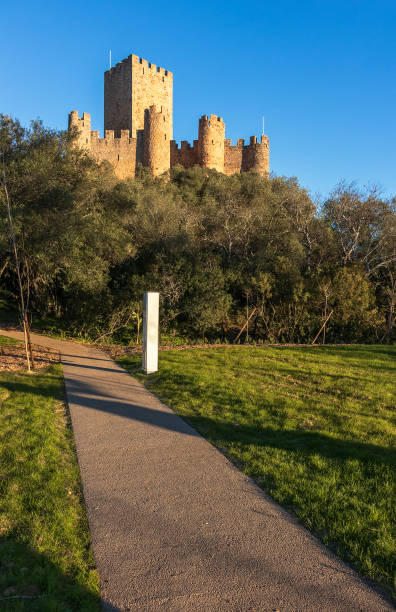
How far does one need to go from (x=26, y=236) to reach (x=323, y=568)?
9838 mm

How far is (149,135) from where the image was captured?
1204 inches

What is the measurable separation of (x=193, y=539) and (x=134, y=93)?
3570 cm

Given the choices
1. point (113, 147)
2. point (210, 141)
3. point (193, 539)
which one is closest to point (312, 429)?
point (193, 539)

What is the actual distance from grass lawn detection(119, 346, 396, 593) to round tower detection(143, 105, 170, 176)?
23.8 meters

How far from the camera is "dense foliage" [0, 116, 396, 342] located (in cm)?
1105

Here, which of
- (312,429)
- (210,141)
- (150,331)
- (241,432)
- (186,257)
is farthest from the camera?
(210,141)

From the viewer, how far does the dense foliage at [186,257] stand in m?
11.1

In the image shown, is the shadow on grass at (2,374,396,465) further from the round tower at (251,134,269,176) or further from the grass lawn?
the round tower at (251,134,269,176)

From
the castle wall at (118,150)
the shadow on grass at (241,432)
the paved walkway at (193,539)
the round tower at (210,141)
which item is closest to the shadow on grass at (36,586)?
the paved walkway at (193,539)

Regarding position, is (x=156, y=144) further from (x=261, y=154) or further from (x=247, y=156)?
(x=261, y=154)

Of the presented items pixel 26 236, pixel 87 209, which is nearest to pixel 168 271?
pixel 87 209

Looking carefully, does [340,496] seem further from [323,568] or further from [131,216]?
[131,216]

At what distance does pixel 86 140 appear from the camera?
29.3 metres

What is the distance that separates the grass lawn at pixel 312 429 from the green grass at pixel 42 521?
155 cm
